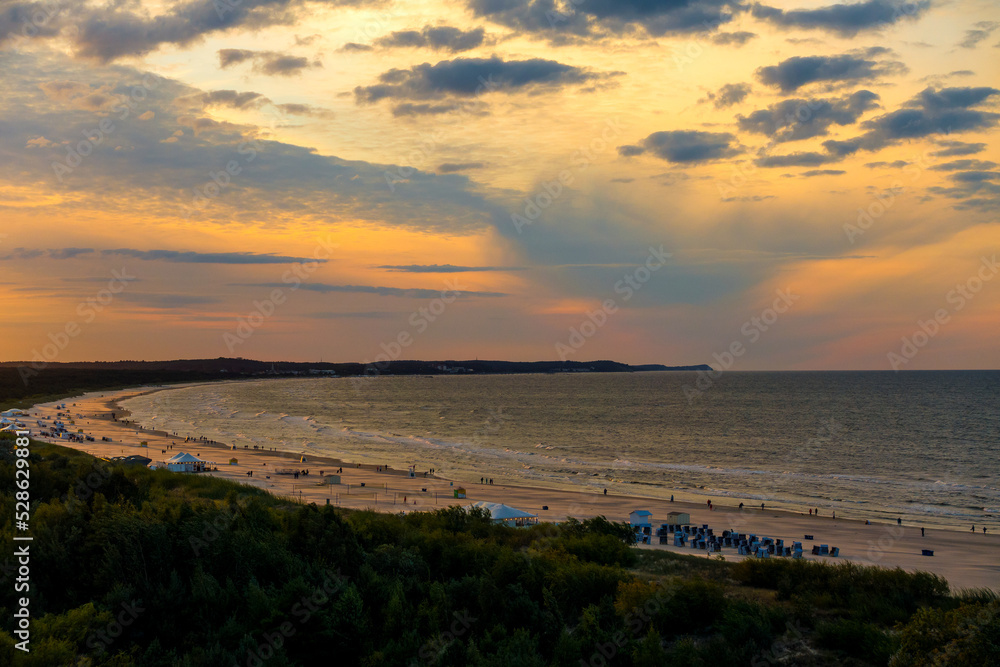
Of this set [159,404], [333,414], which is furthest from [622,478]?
[159,404]

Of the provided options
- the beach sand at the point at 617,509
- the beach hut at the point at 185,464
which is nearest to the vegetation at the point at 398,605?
the beach sand at the point at 617,509

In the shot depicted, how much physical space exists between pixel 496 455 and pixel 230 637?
5555 cm

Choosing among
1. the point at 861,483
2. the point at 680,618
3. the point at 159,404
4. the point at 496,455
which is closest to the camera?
the point at 680,618

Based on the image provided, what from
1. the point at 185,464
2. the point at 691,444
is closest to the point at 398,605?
the point at 185,464

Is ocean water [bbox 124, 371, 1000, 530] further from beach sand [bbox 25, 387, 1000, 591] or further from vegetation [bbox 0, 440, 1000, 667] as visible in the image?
vegetation [bbox 0, 440, 1000, 667]

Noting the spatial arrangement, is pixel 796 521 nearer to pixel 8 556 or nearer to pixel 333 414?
pixel 8 556

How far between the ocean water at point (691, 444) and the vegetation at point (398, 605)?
3213 cm

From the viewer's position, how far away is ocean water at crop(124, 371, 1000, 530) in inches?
1874

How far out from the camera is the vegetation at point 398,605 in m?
9.27

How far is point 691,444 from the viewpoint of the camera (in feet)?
243

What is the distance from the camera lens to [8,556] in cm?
1080

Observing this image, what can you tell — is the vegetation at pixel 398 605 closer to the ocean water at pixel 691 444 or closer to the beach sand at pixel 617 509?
the beach sand at pixel 617 509

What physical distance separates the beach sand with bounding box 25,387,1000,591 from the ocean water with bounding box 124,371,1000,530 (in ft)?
13.4

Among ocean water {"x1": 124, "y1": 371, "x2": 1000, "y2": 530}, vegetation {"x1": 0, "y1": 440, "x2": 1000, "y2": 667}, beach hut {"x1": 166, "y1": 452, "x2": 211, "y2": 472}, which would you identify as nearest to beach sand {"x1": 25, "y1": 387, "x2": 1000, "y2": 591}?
beach hut {"x1": 166, "y1": 452, "x2": 211, "y2": 472}
